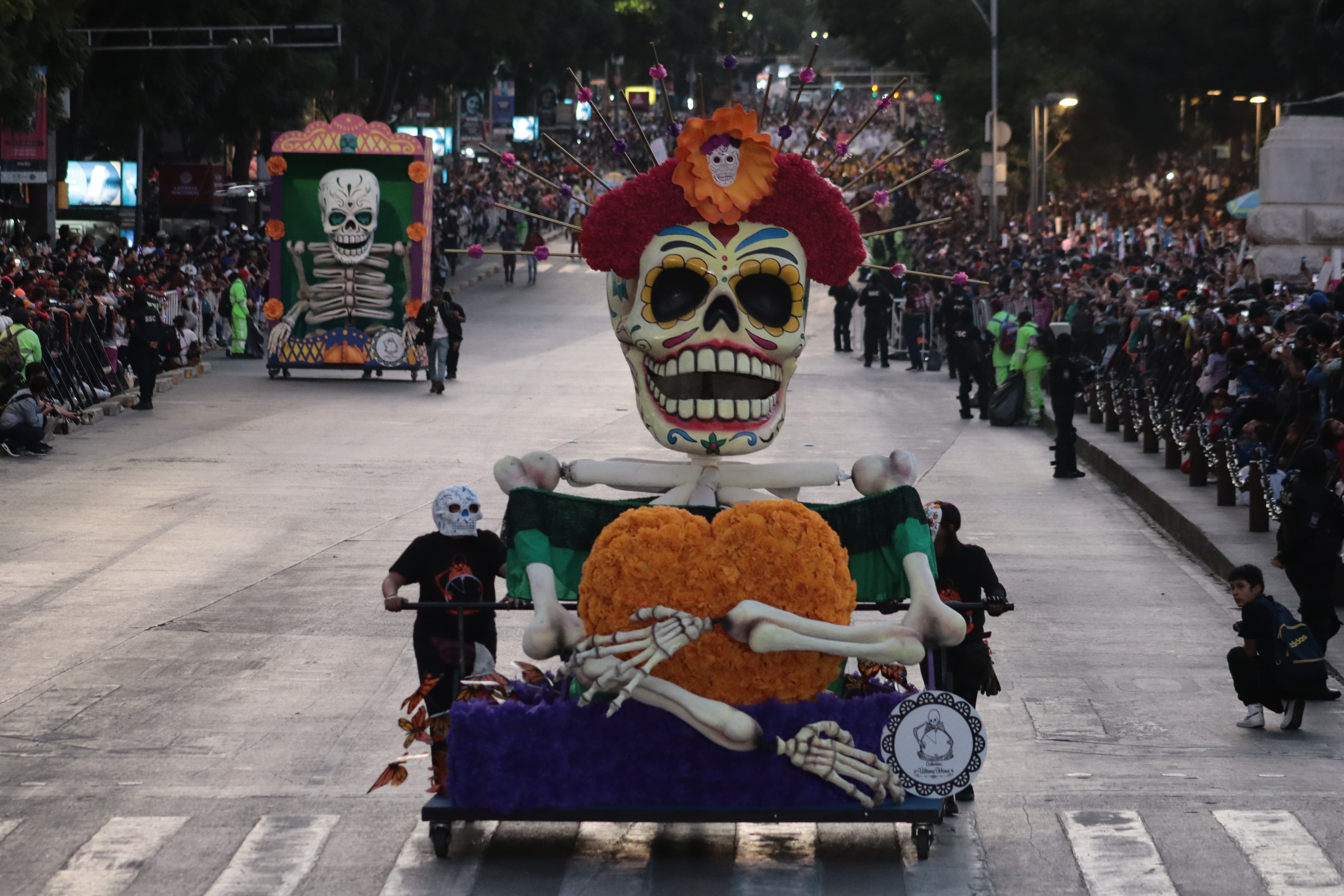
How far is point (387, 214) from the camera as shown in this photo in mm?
29750

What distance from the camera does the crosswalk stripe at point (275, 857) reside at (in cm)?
793

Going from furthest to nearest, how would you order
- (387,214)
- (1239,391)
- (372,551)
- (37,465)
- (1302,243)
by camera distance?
(387,214), (1302,243), (37,465), (1239,391), (372,551)

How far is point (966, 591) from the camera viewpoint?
31.4 feet

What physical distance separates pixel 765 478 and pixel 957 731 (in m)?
1.46

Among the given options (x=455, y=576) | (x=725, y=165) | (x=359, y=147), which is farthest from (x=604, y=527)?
(x=359, y=147)

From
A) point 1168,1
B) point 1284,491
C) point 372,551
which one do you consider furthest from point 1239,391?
point 1168,1

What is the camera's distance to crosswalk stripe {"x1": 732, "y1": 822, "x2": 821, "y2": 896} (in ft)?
26.1

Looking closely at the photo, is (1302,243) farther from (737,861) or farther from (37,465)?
(737,861)

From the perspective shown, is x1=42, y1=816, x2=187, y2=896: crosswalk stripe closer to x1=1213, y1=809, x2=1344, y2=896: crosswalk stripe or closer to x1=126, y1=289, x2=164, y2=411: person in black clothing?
x1=1213, y1=809, x2=1344, y2=896: crosswalk stripe

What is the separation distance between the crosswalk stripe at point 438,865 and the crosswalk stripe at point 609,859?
0.40 m

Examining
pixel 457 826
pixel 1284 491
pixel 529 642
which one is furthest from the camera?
pixel 1284 491

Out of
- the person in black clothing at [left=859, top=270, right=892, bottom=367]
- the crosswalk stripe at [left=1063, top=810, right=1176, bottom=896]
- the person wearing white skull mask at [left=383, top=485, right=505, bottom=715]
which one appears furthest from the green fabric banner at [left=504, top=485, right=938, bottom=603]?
the person in black clothing at [left=859, top=270, right=892, bottom=367]

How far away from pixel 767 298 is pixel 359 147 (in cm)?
2169

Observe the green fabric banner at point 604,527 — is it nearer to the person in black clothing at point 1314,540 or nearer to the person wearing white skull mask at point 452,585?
the person wearing white skull mask at point 452,585
